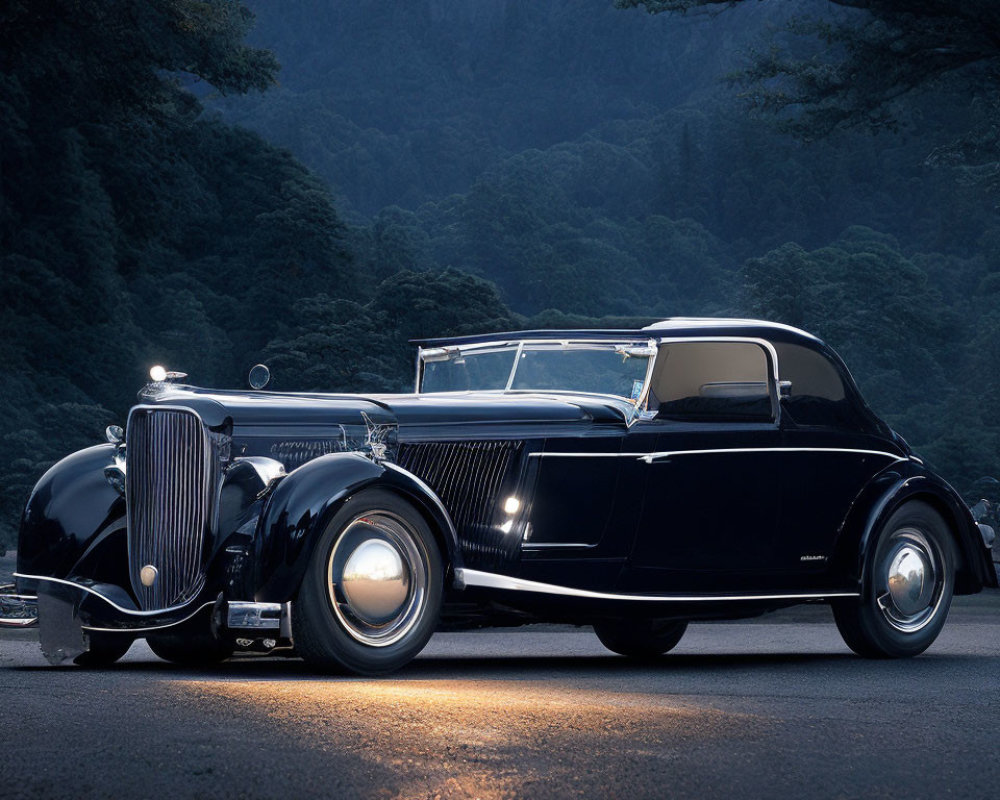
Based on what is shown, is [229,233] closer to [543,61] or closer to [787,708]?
[787,708]

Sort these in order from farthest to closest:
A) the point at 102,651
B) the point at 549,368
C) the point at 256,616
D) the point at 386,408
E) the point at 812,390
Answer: the point at 812,390 → the point at 549,368 → the point at 102,651 → the point at 386,408 → the point at 256,616

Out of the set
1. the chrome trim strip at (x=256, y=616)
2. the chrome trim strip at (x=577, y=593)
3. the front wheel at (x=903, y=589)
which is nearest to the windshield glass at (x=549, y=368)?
the chrome trim strip at (x=577, y=593)

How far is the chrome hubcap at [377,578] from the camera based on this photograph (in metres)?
7.70

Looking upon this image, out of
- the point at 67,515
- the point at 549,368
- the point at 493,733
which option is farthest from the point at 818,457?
the point at 493,733

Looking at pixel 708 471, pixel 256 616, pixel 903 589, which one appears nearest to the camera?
pixel 256 616

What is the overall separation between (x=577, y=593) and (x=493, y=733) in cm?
278

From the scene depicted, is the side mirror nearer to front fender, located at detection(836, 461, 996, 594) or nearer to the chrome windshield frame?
the chrome windshield frame

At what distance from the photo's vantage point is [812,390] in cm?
986

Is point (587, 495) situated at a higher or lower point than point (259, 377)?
lower

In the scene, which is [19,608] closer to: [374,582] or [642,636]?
[374,582]

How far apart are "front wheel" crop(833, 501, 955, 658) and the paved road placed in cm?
92

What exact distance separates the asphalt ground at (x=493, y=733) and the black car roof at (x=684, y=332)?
5.95ft

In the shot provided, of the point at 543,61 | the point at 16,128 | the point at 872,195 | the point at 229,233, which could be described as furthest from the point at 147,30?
the point at 543,61

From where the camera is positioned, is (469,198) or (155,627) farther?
(469,198)
